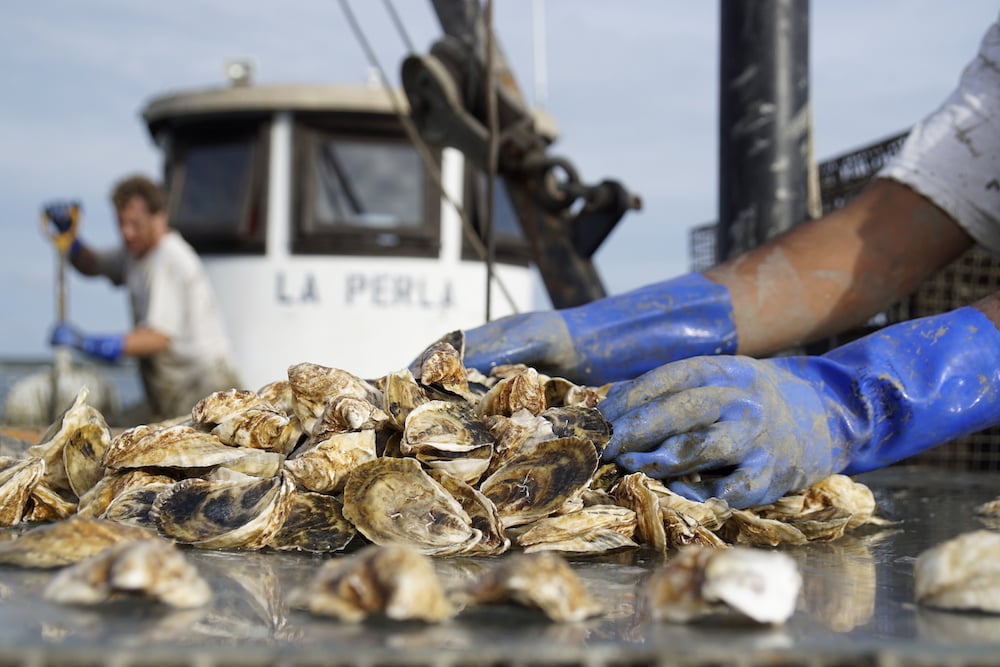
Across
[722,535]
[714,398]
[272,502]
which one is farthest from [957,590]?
[272,502]

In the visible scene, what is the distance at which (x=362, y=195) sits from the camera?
20.1 feet

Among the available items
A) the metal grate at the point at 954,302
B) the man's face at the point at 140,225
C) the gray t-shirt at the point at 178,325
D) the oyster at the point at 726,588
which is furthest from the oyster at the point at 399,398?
the man's face at the point at 140,225

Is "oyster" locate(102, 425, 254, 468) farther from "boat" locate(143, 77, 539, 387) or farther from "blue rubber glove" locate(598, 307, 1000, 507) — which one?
"boat" locate(143, 77, 539, 387)

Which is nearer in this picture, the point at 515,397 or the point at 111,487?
the point at 111,487

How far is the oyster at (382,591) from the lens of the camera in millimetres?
693

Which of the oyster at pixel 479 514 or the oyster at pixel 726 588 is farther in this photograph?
the oyster at pixel 479 514

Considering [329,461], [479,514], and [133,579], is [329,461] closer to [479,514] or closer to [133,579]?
[479,514]

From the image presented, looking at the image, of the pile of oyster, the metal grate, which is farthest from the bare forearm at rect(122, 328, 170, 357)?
the pile of oyster

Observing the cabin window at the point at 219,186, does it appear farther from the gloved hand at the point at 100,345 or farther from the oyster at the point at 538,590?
the oyster at the point at 538,590

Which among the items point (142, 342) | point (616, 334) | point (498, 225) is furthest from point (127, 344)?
point (616, 334)

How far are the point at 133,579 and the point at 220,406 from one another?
0.60 metres

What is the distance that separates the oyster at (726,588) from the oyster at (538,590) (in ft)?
0.20

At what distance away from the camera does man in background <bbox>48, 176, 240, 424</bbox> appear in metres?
5.09

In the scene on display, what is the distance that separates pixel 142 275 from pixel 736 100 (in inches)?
145
